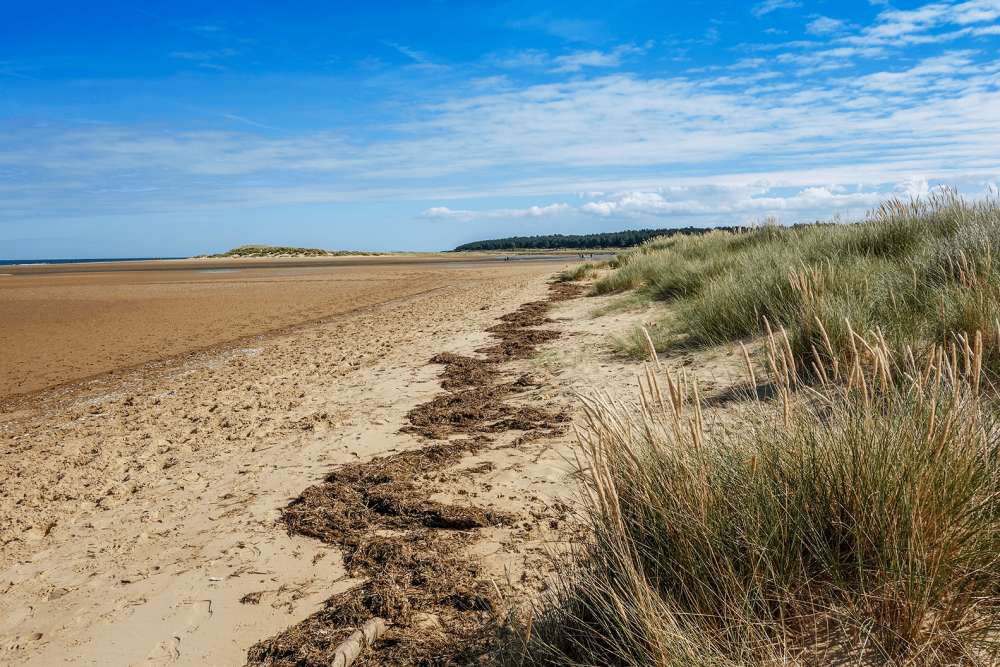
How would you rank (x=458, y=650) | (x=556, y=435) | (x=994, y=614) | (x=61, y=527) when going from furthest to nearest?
(x=556, y=435) < (x=61, y=527) < (x=458, y=650) < (x=994, y=614)

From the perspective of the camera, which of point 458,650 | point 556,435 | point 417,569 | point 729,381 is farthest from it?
point 729,381

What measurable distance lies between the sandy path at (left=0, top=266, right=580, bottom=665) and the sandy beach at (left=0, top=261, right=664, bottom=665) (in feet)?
0.05

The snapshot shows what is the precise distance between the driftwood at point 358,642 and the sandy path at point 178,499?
38 cm

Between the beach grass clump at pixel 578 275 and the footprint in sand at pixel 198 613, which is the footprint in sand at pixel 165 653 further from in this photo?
the beach grass clump at pixel 578 275

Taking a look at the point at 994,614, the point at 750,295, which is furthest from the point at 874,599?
the point at 750,295

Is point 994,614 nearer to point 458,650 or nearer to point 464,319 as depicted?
point 458,650

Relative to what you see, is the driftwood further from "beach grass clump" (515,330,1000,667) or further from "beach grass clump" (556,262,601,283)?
"beach grass clump" (556,262,601,283)

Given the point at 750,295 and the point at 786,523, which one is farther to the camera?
the point at 750,295

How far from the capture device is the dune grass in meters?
4.66

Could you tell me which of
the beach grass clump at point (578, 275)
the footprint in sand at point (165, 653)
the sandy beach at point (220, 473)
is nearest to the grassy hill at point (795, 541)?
the sandy beach at point (220, 473)

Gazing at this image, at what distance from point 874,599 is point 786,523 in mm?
286

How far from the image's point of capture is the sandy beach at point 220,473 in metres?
3.06

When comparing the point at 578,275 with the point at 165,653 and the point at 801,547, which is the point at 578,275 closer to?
the point at 165,653

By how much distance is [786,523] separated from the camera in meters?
1.96
